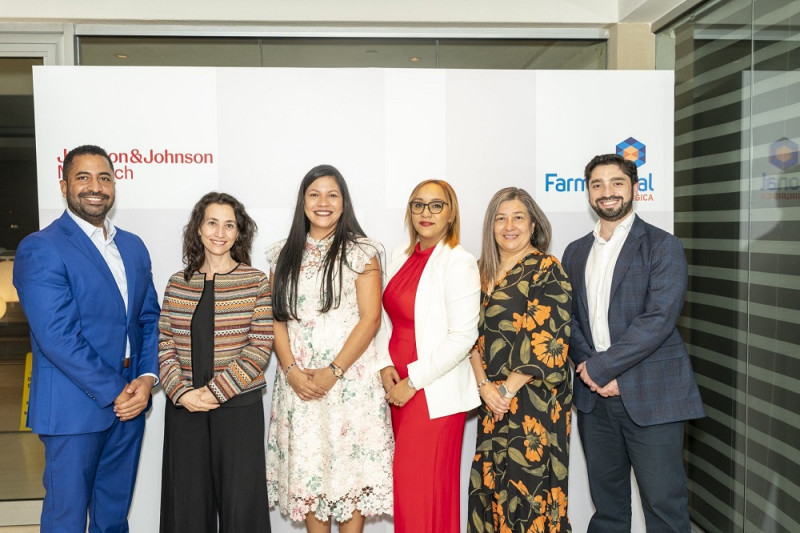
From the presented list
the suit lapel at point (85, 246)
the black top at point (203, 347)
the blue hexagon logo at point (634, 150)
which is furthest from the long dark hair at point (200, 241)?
the blue hexagon logo at point (634, 150)

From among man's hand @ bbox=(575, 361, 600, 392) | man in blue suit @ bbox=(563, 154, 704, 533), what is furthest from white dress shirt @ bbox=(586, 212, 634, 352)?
man's hand @ bbox=(575, 361, 600, 392)

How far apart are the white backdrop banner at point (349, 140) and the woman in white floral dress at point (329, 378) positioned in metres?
0.54

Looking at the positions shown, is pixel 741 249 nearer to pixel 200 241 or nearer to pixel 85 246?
pixel 200 241

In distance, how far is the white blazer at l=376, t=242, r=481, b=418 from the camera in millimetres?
2695

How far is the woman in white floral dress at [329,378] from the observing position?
9.07ft

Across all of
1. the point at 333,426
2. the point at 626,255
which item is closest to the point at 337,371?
the point at 333,426

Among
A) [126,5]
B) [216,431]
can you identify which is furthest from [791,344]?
[126,5]

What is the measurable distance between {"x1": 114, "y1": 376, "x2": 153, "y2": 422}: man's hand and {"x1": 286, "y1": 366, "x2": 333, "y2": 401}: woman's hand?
68 centimetres

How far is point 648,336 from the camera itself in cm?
264

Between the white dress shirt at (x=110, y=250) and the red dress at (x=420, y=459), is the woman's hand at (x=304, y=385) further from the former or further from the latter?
the white dress shirt at (x=110, y=250)

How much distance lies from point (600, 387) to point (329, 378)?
1258 millimetres

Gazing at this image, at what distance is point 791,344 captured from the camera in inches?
111

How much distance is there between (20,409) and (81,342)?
209cm

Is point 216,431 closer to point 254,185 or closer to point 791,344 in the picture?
point 254,185
